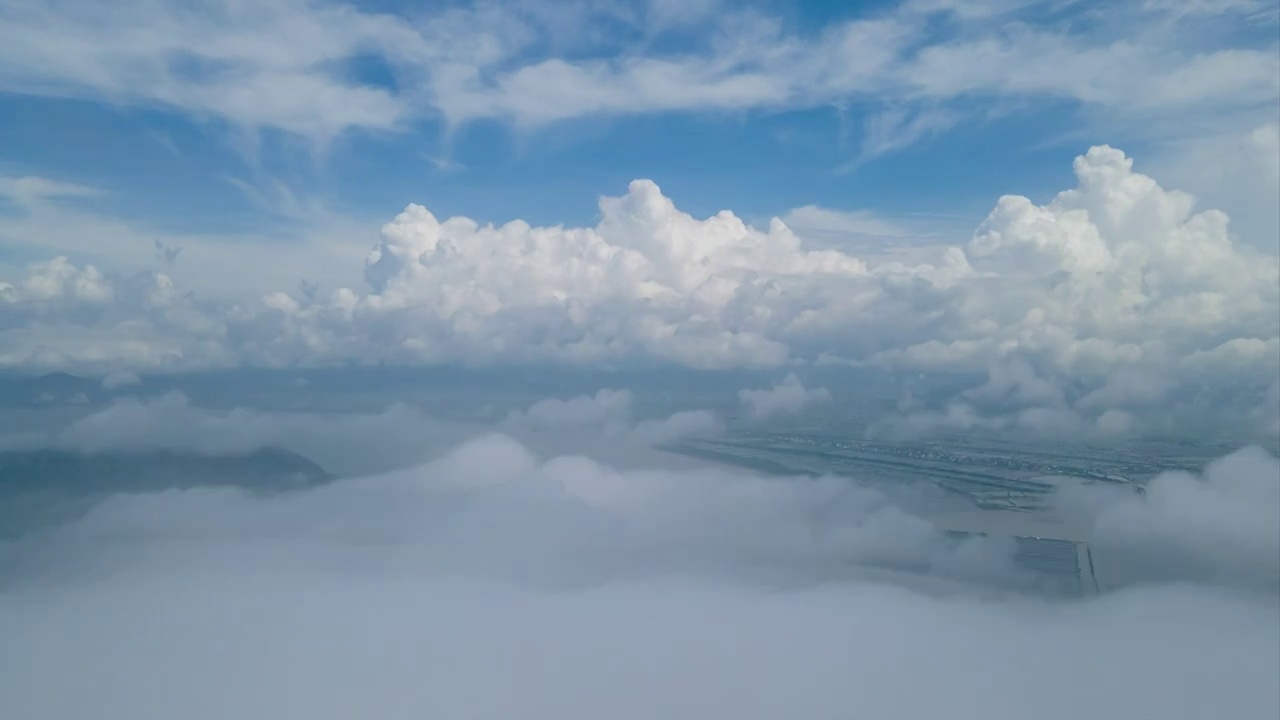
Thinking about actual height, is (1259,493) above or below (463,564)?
above

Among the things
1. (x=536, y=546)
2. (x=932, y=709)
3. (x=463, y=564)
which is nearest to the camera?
(x=932, y=709)

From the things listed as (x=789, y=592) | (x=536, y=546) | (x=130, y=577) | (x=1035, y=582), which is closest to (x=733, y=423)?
(x=536, y=546)

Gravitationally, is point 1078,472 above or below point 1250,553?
above

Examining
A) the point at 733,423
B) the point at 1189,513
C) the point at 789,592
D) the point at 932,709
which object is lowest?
the point at 932,709

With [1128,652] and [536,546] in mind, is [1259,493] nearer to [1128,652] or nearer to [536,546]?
[1128,652]

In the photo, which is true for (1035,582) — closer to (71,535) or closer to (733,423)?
(733,423)

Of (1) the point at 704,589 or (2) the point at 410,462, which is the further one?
(2) the point at 410,462

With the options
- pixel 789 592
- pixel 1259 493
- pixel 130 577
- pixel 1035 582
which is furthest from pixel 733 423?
pixel 130 577

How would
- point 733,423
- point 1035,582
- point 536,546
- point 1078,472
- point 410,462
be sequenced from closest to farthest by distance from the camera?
point 1035,582, point 1078,472, point 536,546, point 410,462, point 733,423

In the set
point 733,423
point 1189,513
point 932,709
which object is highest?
point 733,423
